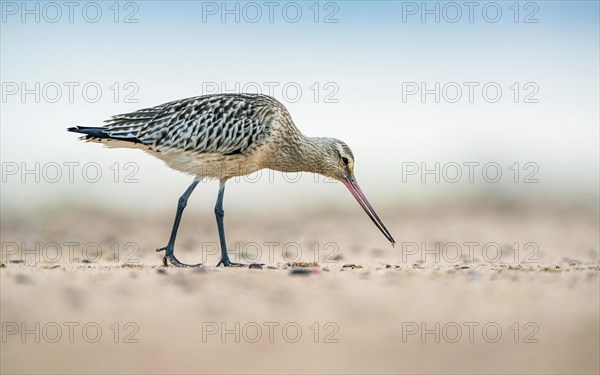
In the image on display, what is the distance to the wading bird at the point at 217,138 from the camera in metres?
13.1

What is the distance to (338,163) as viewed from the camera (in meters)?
14.0

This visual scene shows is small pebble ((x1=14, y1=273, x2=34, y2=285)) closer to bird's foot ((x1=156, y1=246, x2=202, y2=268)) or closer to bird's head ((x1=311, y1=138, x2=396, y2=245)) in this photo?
Result: bird's foot ((x1=156, y1=246, x2=202, y2=268))

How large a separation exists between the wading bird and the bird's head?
0.05 feet

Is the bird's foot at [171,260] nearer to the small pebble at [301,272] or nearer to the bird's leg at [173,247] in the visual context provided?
the bird's leg at [173,247]

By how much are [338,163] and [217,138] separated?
192 centimetres

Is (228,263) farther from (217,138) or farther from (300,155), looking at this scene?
(300,155)

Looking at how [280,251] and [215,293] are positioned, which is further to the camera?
[280,251]

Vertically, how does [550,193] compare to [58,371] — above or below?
above

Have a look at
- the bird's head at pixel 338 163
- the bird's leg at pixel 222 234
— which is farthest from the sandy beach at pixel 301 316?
the bird's head at pixel 338 163

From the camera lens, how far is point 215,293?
386 inches

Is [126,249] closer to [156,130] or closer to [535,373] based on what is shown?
[156,130]

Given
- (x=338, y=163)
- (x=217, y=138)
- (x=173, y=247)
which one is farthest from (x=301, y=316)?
(x=338, y=163)

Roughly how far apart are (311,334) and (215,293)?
1.50 m

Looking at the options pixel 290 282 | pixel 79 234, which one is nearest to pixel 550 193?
pixel 79 234
